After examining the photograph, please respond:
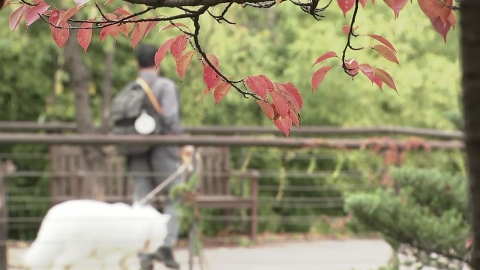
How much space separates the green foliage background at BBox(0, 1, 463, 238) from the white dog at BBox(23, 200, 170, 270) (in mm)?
5084

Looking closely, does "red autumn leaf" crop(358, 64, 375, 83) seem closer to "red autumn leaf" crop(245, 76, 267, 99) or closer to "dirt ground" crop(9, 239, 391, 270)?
"red autumn leaf" crop(245, 76, 267, 99)

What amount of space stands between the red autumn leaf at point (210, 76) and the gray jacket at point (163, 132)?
3.92m

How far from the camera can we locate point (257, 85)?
2111 mm

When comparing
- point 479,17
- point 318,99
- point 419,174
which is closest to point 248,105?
point 318,99

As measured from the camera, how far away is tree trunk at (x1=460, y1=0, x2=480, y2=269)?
2.56ft

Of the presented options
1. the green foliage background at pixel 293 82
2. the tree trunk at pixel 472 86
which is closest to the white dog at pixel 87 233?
the tree trunk at pixel 472 86

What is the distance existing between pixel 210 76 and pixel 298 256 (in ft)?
19.6

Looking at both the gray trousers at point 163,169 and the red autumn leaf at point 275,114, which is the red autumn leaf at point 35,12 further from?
the gray trousers at point 163,169

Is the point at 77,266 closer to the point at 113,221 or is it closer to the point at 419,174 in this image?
the point at 113,221

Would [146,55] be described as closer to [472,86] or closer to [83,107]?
[83,107]

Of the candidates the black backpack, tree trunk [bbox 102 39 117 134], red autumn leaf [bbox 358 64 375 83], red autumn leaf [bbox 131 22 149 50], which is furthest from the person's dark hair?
red autumn leaf [bbox 358 64 375 83]

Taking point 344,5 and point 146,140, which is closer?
point 344,5

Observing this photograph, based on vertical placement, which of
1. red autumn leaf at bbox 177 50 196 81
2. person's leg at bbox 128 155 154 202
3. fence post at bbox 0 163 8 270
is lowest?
fence post at bbox 0 163 8 270

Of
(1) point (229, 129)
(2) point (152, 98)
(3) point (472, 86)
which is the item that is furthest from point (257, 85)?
(1) point (229, 129)
